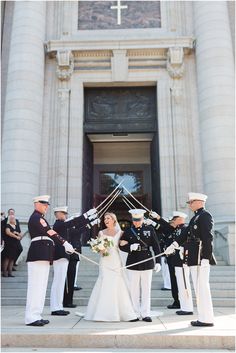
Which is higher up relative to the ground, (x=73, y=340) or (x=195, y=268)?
(x=195, y=268)

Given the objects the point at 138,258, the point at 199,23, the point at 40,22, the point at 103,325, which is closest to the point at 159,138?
the point at 199,23

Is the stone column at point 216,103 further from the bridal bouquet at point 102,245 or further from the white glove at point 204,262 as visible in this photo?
the bridal bouquet at point 102,245

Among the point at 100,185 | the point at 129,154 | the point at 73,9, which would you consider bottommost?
the point at 100,185

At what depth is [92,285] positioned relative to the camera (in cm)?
915

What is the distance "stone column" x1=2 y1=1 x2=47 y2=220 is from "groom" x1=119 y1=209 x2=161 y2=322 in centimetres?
685

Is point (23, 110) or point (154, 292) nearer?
point (154, 292)

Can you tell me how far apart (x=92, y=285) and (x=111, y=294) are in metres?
3.07

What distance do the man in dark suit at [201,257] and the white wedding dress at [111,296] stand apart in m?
1.00

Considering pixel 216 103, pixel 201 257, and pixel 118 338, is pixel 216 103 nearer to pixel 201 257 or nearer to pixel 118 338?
pixel 201 257

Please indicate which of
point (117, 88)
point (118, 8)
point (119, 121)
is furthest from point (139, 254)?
point (118, 8)

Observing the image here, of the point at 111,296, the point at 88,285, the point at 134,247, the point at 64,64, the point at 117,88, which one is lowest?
the point at 88,285

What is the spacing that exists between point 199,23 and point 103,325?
1271cm

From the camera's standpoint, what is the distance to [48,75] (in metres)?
15.2

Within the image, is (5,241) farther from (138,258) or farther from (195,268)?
(195,268)
